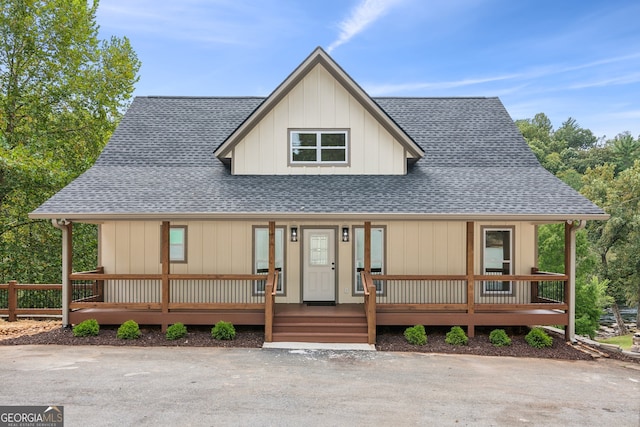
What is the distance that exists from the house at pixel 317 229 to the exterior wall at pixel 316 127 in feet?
0.09

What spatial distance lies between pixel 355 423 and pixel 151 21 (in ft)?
118

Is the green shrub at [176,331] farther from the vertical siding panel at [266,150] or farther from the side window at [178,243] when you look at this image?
the vertical siding panel at [266,150]

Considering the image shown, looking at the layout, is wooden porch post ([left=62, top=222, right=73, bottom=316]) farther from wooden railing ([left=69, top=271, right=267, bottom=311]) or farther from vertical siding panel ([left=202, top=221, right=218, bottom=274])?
vertical siding panel ([left=202, top=221, right=218, bottom=274])

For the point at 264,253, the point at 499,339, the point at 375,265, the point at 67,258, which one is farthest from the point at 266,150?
the point at 499,339

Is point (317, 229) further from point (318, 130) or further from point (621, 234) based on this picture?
point (621, 234)

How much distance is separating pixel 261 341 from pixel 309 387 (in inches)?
136

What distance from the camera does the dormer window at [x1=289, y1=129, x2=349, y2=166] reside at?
42.9 ft

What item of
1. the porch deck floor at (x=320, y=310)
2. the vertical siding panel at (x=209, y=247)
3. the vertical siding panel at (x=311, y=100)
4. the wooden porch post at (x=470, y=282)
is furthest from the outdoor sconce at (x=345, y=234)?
the vertical siding panel at (x=209, y=247)

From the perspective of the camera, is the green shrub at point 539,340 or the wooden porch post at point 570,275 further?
the wooden porch post at point 570,275

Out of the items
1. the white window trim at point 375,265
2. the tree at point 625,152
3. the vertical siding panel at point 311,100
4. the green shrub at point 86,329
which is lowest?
the green shrub at point 86,329

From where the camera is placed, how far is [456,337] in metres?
10.7

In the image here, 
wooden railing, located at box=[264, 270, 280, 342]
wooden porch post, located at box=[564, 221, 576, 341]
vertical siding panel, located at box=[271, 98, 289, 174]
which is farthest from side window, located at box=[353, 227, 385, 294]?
wooden porch post, located at box=[564, 221, 576, 341]

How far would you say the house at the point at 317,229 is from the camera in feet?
37.1

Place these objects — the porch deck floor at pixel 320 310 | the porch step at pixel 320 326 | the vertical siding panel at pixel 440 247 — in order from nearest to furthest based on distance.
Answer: the porch step at pixel 320 326 → the porch deck floor at pixel 320 310 → the vertical siding panel at pixel 440 247
